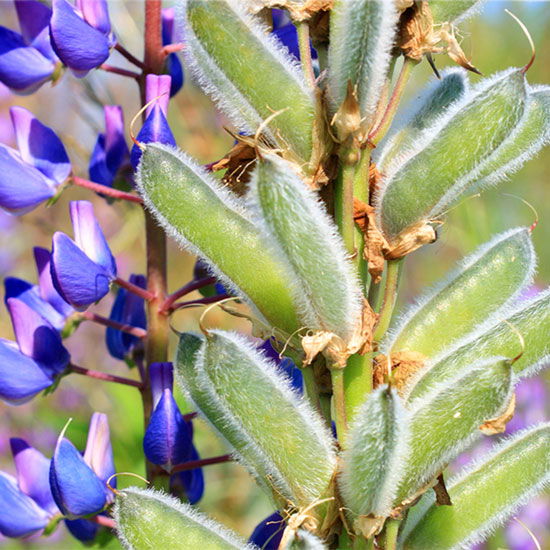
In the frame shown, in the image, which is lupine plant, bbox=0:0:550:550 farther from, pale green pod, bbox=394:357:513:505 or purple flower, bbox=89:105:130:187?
purple flower, bbox=89:105:130:187

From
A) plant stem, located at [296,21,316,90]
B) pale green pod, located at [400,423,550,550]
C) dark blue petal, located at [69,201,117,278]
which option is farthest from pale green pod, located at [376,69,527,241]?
dark blue petal, located at [69,201,117,278]

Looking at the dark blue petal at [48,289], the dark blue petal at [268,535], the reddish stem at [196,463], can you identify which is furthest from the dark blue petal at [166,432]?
the dark blue petal at [48,289]

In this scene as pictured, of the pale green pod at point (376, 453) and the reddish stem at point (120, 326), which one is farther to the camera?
the reddish stem at point (120, 326)

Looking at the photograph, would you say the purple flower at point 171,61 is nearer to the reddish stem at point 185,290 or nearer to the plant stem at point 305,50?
the reddish stem at point 185,290

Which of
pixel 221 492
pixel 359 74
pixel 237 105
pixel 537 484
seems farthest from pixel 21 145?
pixel 221 492

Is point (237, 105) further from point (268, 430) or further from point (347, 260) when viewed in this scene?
point (268, 430)

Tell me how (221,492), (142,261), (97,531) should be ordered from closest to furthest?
(97,531), (221,492), (142,261)
